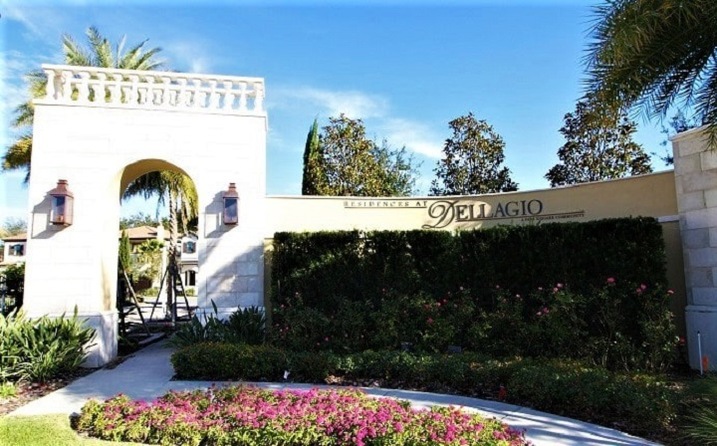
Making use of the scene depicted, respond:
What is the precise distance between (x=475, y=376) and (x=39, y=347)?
6.80 meters

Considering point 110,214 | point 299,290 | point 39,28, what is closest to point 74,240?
point 110,214

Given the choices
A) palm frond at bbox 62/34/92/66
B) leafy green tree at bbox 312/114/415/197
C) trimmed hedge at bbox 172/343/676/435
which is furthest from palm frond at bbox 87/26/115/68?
trimmed hedge at bbox 172/343/676/435

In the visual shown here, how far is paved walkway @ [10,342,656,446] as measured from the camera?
4.84 m

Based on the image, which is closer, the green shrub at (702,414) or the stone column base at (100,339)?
the green shrub at (702,414)

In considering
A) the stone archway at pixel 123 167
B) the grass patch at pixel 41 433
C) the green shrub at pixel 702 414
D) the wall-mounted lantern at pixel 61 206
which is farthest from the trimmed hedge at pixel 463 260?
the grass patch at pixel 41 433

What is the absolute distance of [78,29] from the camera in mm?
16031

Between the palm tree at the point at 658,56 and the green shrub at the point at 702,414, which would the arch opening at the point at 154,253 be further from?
the green shrub at the point at 702,414

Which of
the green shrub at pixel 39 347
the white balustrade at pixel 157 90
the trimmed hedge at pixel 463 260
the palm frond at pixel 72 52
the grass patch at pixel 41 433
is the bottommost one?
the grass patch at pixel 41 433

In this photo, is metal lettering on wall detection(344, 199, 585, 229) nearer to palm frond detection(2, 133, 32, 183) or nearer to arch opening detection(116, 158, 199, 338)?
arch opening detection(116, 158, 199, 338)

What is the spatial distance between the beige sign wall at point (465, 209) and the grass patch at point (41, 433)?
19.5 feet

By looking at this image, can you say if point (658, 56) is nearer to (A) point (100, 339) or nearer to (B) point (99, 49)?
(A) point (100, 339)

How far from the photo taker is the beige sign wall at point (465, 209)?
34.1ft

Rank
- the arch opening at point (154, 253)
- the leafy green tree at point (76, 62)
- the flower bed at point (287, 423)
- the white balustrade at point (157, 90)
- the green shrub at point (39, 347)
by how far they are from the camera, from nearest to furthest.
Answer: the flower bed at point (287, 423)
the green shrub at point (39, 347)
the white balustrade at point (157, 90)
the arch opening at point (154, 253)
the leafy green tree at point (76, 62)

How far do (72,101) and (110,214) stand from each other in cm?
230
